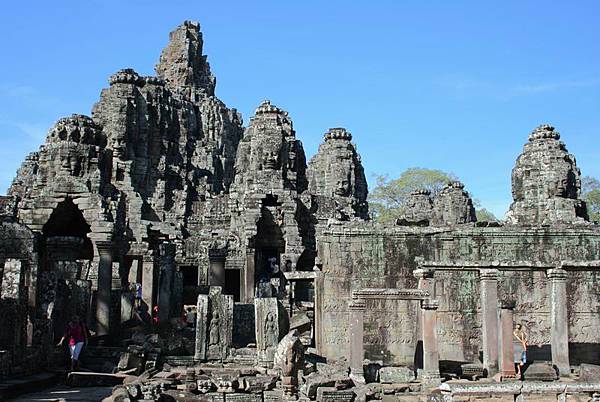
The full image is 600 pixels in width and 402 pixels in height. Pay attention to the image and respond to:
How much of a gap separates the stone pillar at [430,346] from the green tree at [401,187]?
156 ft

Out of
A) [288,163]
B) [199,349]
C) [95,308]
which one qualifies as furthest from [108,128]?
[199,349]

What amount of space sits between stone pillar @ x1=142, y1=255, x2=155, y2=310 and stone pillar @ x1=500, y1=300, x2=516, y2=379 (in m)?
11.5

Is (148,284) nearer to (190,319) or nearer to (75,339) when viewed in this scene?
(190,319)

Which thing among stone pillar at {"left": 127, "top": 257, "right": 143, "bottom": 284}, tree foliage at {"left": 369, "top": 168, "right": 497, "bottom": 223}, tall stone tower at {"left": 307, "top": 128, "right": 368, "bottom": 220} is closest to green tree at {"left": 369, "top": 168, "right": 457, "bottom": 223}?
tree foliage at {"left": 369, "top": 168, "right": 497, "bottom": 223}

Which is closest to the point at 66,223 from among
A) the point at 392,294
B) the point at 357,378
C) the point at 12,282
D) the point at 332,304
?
the point at 12,282

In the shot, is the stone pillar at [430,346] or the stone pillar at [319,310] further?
the stone pillar at [319,310]

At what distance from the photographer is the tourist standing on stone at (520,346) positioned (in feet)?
50.6

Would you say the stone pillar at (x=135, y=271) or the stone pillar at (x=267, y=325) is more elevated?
the stone pillar at (x=135, y=271)

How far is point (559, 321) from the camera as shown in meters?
15.1

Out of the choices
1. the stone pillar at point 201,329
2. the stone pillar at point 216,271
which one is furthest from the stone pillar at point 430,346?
the stone pillar at point 216,271

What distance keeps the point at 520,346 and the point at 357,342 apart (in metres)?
4.23

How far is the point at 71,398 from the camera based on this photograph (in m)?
12.3

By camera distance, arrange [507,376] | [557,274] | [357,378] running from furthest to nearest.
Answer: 1. [557,274]
2. [507,376]
3. [357,378]

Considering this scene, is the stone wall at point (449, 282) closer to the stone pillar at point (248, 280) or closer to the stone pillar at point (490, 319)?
the stone pillar at point (490, 319)
